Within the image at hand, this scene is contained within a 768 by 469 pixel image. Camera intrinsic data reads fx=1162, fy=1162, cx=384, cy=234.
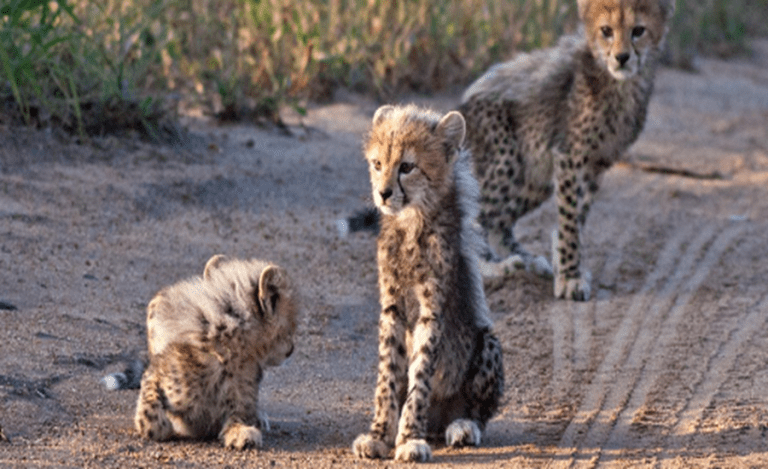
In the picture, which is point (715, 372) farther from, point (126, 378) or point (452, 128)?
point (126, 378)

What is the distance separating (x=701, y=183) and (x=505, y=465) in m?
4.87

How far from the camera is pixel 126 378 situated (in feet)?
13.2

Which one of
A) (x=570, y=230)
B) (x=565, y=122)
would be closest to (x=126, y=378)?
(x=570, y=230)

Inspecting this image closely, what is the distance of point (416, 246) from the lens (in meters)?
3.82

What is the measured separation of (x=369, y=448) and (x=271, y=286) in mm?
596

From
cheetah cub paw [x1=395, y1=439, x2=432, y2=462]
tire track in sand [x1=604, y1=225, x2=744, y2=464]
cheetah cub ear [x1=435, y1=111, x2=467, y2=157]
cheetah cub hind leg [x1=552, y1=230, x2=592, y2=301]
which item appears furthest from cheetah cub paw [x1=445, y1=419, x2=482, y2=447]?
cheetah cub hind leg [x1=552, y1=230, x2=592, y2=301]

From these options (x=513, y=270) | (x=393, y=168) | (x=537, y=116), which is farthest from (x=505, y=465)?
(x=537, y=116)

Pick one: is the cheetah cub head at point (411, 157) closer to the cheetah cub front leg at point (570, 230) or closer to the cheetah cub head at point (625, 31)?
the cheetah cub front leg at point (570, 230)

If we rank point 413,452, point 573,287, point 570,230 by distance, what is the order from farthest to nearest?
point 570,230, point 573,287, point 413,452

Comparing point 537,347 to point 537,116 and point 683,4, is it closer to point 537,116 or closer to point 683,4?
point 537,116

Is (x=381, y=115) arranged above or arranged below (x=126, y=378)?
above

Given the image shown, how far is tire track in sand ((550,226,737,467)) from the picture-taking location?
3.85 meters

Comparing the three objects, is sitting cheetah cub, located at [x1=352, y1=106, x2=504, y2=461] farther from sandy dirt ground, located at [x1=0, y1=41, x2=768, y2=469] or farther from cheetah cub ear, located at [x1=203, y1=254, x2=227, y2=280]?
cheetah cub ear, located at [x1=203, y1=254, x2=227, y2=280]

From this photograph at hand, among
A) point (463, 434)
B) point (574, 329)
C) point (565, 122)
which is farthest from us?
point (565, 122)
